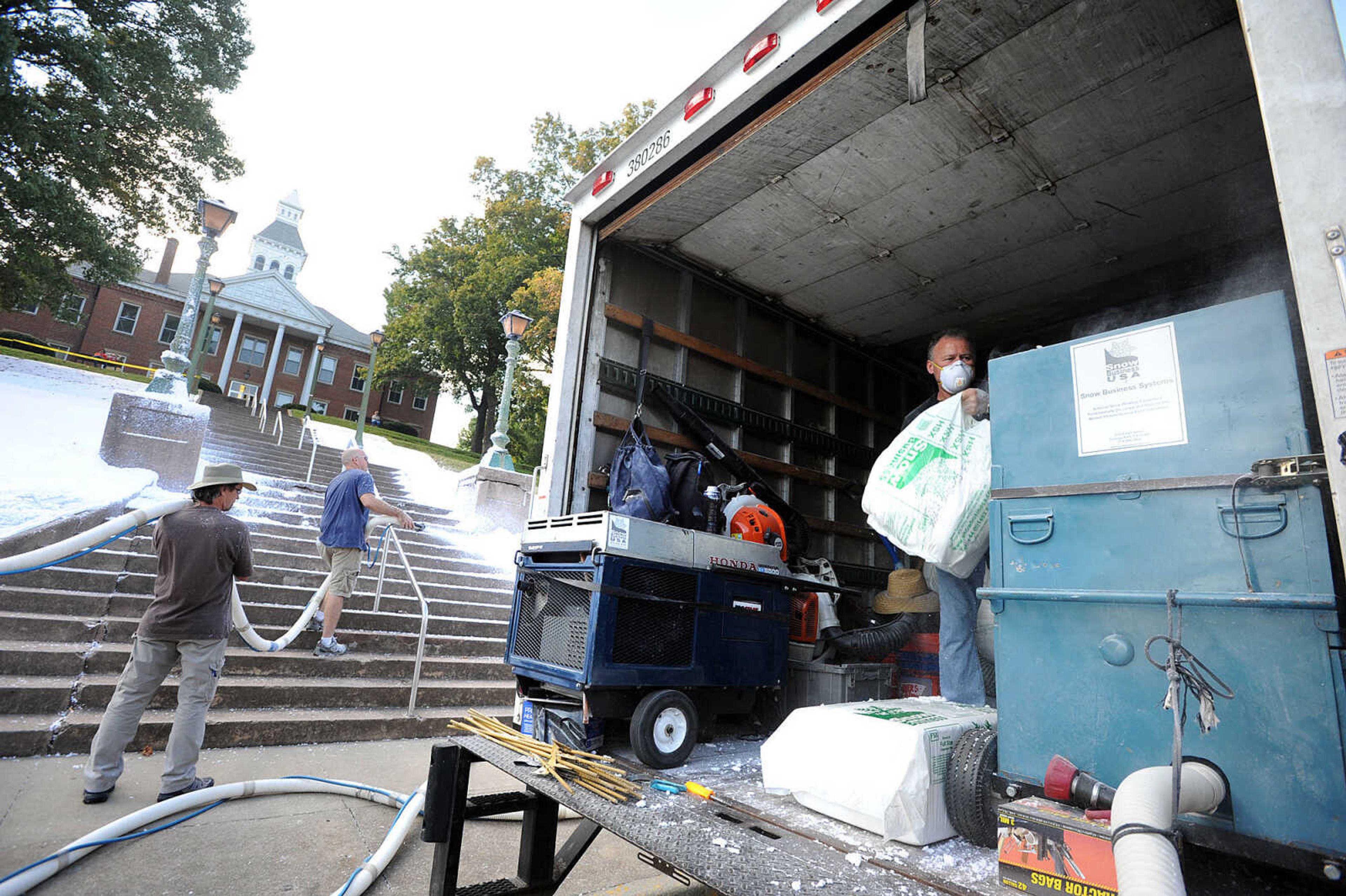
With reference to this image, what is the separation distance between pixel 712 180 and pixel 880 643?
277 cm

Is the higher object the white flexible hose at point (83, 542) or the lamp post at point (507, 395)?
the lamp post at point (507, 395)

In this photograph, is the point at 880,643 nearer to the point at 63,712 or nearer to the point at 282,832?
the point at 282,832

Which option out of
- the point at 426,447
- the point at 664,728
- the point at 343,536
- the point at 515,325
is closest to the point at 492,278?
the point at 426,447

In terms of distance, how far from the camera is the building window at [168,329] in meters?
32.6

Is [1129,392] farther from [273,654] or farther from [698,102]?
[273,654]

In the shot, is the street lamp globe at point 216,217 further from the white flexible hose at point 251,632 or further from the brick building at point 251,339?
the brick building at point 251,339

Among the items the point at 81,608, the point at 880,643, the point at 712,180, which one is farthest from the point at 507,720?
the point at 712,180

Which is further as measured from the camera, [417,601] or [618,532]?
[417,601]

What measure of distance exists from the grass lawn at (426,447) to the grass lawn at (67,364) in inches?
202

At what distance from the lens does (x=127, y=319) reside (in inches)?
1258

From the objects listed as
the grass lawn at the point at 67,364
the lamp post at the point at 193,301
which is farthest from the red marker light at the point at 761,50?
the grass lawn at the point at 67,364

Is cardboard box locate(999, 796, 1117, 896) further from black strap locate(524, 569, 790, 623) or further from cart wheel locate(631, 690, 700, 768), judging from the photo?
black strap locate(524, 569, 790, 623)

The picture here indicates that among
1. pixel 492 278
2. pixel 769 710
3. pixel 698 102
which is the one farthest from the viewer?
pixel 492 278

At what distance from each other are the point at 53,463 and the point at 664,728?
28.2ft
